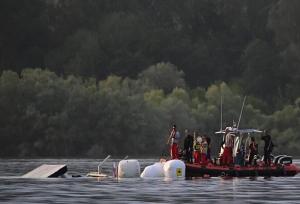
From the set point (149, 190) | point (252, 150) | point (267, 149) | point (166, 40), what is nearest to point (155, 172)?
point (252, 150)

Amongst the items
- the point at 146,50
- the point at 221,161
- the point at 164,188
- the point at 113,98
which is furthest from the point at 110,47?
the point at 164,188

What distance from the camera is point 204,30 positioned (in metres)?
183

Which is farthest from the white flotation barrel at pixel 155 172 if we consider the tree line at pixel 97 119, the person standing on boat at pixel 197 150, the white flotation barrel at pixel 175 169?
the tree line at pixel 97 119

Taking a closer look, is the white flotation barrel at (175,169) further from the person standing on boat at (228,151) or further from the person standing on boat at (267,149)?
the person standing on boat at (267,149)

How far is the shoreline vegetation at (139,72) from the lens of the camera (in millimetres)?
131750

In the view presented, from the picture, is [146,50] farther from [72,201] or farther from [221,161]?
[72,201]

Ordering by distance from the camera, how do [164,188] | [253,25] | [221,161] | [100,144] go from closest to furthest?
[164,188] < [221,161] < [100,144] < [253,25]

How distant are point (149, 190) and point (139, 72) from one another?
11300 centimetres

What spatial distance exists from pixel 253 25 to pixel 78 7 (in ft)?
78.0

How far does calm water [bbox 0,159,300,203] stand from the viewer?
46.6m

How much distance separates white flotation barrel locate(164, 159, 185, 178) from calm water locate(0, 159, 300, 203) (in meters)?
1.02

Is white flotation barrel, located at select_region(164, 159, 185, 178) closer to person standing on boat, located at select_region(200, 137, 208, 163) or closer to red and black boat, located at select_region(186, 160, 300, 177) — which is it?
red and black boat, located at select_region(186, 160, 300, 177)

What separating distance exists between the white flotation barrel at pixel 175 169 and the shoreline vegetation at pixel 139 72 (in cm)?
6408

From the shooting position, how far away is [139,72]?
165 metres
